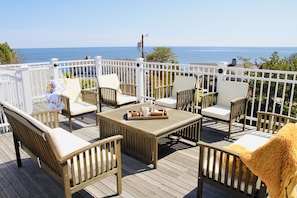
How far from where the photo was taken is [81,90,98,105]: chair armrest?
465cm

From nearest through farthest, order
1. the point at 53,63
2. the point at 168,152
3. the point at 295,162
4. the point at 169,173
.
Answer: the point at 295,162, the point at 169,173, the point at 168,152, the point at 53,63

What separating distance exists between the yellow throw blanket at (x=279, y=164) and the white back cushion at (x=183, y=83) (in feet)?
10.1

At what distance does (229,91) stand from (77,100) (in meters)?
3.26

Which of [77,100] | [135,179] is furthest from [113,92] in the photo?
[135,179]

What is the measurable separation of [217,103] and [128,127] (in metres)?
2.21

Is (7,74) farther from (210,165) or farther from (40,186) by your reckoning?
(210,165)

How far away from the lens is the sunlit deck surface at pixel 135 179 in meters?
2.42

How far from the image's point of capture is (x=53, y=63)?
6.28 metres

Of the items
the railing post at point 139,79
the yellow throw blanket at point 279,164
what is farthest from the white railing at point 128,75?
the yellow throw blanket at point 279,164

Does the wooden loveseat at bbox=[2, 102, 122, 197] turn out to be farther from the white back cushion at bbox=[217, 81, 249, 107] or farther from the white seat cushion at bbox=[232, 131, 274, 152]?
the white back cushion at bbox=[217, 81, 249, 107]

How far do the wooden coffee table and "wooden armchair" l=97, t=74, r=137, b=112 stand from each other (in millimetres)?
1278

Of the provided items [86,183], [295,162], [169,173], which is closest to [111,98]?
[169,173]

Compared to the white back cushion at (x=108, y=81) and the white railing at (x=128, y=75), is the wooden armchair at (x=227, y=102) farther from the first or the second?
the white back cushion at (x=108, y=81)

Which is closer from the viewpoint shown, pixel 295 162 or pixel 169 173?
pixel 295 162
